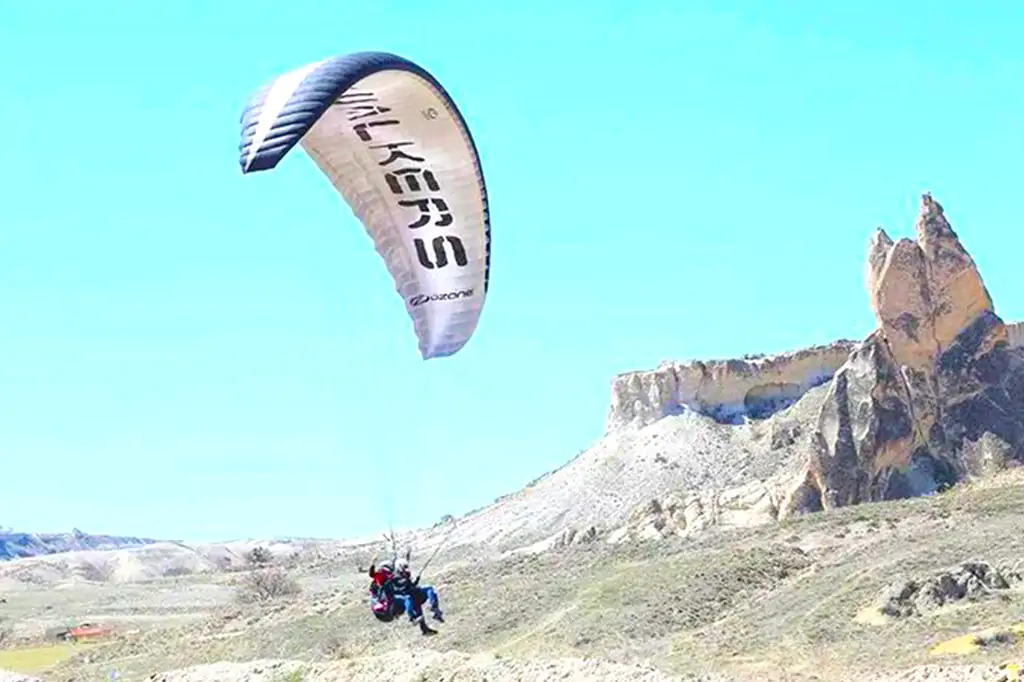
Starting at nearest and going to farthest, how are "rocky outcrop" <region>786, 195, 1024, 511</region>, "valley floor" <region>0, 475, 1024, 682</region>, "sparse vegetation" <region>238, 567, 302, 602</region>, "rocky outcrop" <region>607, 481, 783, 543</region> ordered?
"valley floor" <region>0, 475, 1024, 682</region> → "rocky outcrop" <region>786, 195, 1024, 511</region> → "rocky outcrop" <region>607, 481, 783, 543</region> → "sparse vegetation" <region>238, 567, 302, 602</region>

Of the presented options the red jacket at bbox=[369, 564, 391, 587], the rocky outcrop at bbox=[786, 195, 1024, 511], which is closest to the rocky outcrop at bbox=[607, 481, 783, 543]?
the rocky outcrop at bbox=[786, 195, 1024, 511]

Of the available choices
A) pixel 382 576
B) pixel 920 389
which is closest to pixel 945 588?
pixel 382 576

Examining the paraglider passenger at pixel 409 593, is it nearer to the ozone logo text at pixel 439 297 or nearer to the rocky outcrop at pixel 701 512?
the ozone logo text at pixel 439 297

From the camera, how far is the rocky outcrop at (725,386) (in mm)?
75500

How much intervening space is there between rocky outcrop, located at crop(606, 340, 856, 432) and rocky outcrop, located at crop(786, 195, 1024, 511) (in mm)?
23663

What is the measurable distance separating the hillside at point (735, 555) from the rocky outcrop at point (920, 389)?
0.22 feet

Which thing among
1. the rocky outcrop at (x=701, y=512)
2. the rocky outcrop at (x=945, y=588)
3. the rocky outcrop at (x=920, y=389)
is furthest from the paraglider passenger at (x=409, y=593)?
the rocky outcrop at (x=701, y=512)

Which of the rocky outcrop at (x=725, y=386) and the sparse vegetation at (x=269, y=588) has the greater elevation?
the rocky outcrop at (x=725, y=386)

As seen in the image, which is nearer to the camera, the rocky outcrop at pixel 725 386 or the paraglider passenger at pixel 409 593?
the paraglider passenger at pixel 409 593

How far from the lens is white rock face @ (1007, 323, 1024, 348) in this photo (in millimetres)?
60938

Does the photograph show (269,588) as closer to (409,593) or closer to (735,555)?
(735,555)

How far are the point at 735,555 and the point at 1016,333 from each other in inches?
1144

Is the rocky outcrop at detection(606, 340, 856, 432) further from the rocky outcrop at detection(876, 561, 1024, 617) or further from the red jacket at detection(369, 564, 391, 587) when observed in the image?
the red jacket at detection(369, 564, 391, 587)

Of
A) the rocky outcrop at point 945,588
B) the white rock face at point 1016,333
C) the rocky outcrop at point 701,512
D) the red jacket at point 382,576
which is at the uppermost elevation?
the white rock face at point 1016,333
